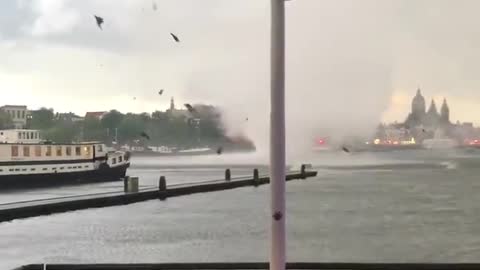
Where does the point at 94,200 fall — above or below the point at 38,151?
below

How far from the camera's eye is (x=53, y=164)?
7225 centimetres

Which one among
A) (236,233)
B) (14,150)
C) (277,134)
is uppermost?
(277,134)

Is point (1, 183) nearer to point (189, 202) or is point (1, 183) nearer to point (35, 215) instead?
point (189, 202)

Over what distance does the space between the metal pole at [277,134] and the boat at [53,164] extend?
63.0 metres

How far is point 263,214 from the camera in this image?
40938 mm

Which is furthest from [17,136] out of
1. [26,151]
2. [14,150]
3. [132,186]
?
[132,186]

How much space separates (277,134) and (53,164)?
67.8 metres

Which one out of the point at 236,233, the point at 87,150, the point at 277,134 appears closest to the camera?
the point at 277,134

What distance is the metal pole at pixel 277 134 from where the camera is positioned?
6457 millimetres

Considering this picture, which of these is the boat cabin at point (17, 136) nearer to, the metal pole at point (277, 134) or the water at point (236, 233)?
the water at point (236, 233)

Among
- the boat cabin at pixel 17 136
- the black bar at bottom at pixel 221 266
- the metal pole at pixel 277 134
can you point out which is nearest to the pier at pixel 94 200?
the black bar at bottom at pixel 221 266

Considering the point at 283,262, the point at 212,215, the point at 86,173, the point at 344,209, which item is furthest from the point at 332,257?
the point at 86,173

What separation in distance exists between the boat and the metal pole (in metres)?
63.0

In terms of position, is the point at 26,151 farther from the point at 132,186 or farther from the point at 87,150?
the point at 132,186
